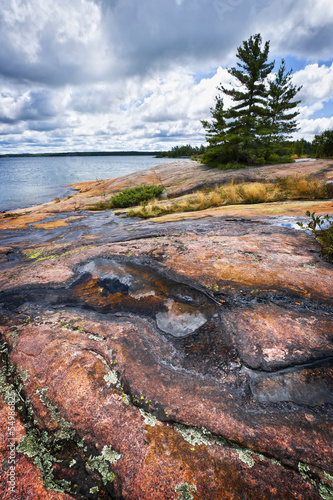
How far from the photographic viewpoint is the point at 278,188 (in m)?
10.4

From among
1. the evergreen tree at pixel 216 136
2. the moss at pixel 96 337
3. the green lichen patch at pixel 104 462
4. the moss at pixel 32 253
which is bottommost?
the moss at pixel 32 253

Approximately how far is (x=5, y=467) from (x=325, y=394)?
1866 millimetres

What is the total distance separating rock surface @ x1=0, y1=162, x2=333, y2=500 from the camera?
3.58 ft

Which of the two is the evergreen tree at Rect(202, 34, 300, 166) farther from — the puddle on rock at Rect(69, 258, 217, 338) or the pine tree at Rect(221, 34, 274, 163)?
the puddle on rock at Rect(69, 258, 217, 338)

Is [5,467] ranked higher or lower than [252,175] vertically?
lower

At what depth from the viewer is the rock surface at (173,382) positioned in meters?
1.09

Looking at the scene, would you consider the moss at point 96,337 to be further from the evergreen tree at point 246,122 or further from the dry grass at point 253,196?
the evergreen tree at point 246,122

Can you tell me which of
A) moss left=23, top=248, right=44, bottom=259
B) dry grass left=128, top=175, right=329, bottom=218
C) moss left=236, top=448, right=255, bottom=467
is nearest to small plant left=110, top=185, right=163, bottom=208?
dry grass left=128, top=175, right=329, bottom=218

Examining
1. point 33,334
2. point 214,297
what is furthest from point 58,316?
point 214,297

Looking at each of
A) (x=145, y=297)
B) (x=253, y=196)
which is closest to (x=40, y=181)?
(x=253, y=196)

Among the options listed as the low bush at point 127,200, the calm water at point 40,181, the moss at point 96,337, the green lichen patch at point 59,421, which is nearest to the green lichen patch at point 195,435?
the green lichen patch at point 59,421

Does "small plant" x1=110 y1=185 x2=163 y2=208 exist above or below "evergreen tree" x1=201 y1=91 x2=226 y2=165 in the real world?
below

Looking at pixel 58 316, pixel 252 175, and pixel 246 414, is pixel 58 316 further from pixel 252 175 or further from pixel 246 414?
pixel 252 175

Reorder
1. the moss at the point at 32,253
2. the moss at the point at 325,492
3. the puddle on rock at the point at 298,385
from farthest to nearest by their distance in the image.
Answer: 1. the moss at the point at 32,253
2. the puddle on rock at the point at 298,385
3. the moss at the point at 325,492
